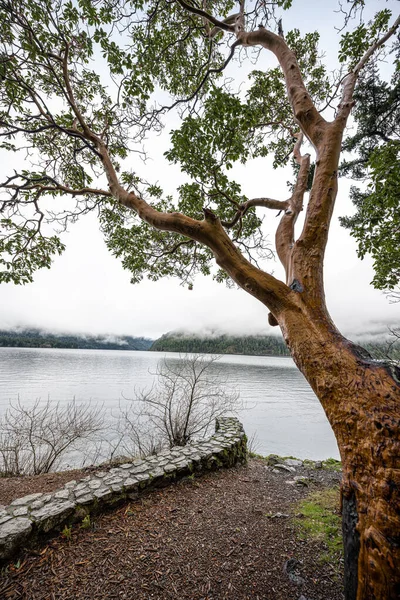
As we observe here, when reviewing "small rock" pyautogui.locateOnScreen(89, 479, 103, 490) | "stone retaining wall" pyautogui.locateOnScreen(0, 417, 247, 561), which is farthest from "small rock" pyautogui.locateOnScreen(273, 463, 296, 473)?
"small rock" pyautogui.locateOnScreen(89, 479, 103, 490)

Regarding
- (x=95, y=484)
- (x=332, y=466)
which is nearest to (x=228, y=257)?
(x=95, y=484)

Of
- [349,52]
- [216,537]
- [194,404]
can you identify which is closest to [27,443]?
[194,404]

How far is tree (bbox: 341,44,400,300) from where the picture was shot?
3.60 m

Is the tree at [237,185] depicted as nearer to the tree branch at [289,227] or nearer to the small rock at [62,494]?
the tree branch at [289,227]

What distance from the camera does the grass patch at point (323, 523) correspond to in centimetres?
259

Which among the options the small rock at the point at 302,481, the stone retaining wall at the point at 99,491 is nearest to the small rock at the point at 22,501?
the stone retaining wall at the point at 99,491

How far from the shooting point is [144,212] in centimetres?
321

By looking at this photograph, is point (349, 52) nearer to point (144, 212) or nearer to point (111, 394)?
point (144, 212)

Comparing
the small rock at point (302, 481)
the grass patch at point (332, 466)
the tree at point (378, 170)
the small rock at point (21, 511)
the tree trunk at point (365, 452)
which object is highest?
the tree at point (378, 170)

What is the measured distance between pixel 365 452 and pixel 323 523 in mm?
2803

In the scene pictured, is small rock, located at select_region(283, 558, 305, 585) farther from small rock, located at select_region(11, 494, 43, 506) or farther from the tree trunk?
small rock, located at select_region(11, 494, 43, 506)

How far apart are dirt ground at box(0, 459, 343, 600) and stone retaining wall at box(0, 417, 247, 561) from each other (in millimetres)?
155

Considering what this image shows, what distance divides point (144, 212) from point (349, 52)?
Answer: 12.3 ft

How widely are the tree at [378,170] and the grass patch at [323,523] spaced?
4.39 metres
